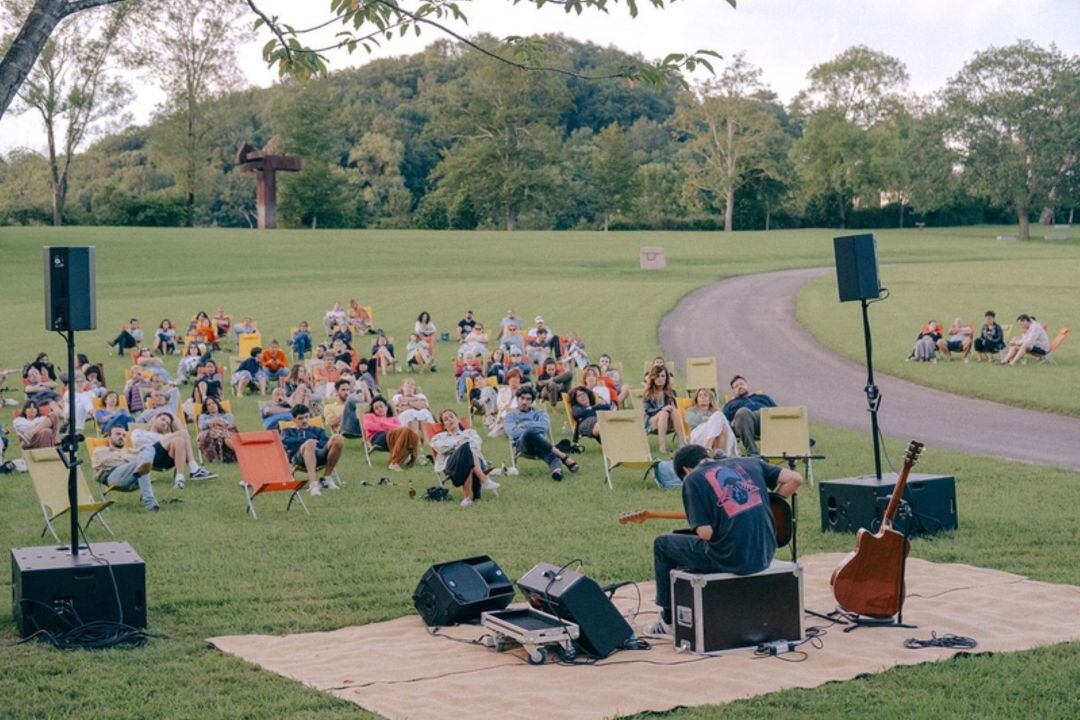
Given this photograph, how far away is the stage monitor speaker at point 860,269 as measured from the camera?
10498 mm

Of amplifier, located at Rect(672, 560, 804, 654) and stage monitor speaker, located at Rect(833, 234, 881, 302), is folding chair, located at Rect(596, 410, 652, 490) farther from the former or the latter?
amplifier, located at Rect(672, 560, 804, 654)

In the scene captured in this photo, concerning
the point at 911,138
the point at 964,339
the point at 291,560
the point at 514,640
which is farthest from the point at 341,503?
the point at 911,138

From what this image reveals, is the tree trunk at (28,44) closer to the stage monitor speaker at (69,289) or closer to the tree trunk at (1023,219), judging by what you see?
the stage monitor speaker at (69,289)

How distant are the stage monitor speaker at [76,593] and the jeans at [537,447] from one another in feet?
23.9

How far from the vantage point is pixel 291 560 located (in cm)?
1052

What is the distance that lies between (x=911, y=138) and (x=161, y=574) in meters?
79.5

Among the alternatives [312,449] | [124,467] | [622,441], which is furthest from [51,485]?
[622,441]

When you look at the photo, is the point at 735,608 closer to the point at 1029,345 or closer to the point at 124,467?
the point at 124,467

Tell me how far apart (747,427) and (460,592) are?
26.9ft

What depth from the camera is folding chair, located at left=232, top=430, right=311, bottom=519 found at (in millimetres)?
12712

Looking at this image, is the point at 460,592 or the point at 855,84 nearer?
the point at 460,592

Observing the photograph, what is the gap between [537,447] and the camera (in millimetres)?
15016

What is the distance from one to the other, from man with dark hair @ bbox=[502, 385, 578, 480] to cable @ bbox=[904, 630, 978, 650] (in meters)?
7.41

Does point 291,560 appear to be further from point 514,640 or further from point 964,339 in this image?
point 964,339
